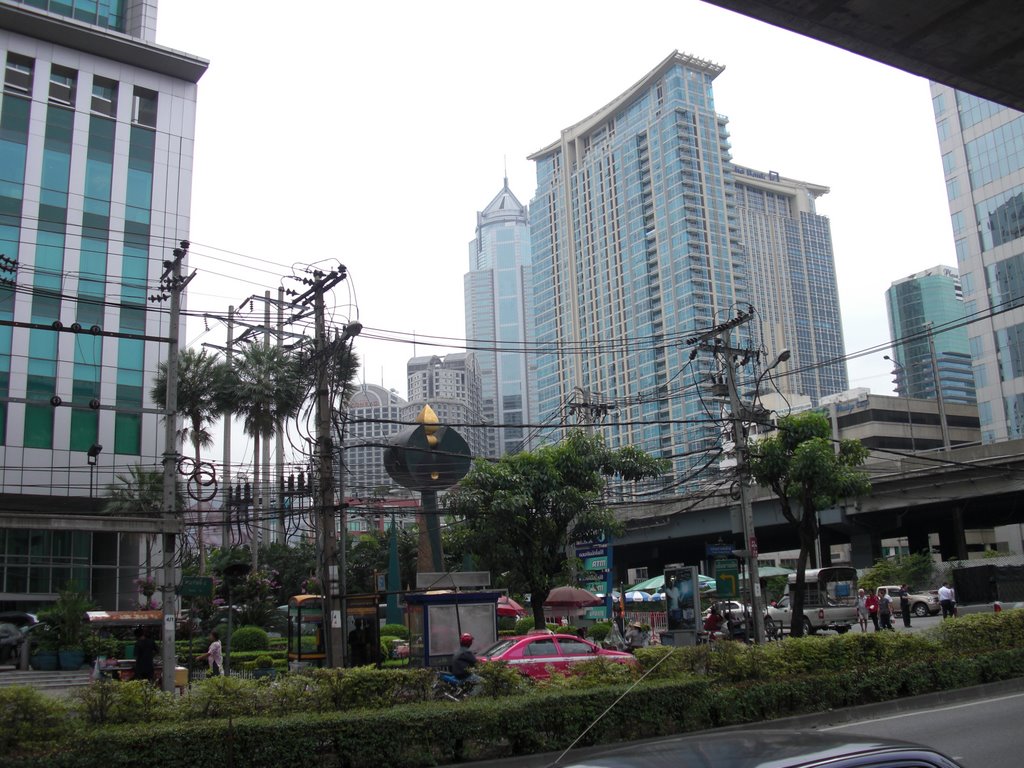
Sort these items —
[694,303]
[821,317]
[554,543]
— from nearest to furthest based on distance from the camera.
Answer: [554,543], [694,303], [821,317]

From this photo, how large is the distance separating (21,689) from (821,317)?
190520mm

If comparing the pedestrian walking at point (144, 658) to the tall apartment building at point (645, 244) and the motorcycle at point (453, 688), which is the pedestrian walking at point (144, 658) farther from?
the tall apartment building at point (645, 244)

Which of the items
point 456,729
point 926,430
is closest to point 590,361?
point 926,430

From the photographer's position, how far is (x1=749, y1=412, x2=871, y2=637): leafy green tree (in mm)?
27766

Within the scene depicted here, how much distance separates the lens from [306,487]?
2619 centimetres

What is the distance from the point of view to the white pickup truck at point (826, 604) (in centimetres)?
3853

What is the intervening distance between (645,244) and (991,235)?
Answer: 70.2 m

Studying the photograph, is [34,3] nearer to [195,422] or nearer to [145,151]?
[145,151]

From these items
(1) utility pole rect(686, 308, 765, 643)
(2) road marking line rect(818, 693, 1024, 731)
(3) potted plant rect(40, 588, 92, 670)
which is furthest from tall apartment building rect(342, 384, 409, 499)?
(2) road marking line rect(818, 693, 1024, 731)

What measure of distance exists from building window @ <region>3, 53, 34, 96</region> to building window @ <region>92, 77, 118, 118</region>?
10.7 feet

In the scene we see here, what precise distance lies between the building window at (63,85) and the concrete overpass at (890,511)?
3863 centimetres

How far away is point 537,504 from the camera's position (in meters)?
31.1

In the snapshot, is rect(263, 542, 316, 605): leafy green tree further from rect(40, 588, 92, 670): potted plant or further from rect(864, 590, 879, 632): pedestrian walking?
rect(864, 590, 879, 632): pedestrian walking

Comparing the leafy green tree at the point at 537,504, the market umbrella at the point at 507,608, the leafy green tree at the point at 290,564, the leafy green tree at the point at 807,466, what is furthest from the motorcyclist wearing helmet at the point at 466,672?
the leafy green tree at the point at 290,564
